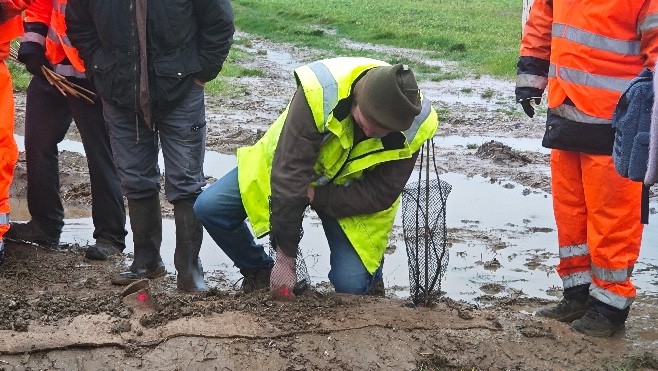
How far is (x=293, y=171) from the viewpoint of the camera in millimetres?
4621

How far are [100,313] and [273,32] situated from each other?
21.7 metres

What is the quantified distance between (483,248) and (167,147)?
2667 mm

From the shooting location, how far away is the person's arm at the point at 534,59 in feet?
17.3

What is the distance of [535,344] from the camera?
481cm

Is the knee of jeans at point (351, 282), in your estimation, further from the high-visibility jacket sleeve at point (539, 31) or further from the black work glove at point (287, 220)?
the high-visibility jacket sleeve at point (539, 31)

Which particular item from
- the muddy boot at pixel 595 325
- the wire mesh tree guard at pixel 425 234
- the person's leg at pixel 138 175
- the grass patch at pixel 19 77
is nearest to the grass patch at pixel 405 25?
the grass patch at pixel 19 77

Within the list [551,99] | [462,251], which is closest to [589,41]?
[551,99]

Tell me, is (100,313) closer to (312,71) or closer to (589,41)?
(312,71)

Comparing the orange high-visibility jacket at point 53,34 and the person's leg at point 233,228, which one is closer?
the person's leg at point 233,228

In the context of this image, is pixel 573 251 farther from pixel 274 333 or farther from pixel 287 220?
pixel 274 333

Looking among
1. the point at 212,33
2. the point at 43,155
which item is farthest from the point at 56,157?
the point at 212,33

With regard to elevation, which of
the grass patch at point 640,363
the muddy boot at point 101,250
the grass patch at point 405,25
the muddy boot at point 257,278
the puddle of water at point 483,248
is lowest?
the grass patch at point 405,25

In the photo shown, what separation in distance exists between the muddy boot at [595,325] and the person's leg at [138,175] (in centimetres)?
253

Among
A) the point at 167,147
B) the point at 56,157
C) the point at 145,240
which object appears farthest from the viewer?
the point at 56,157
